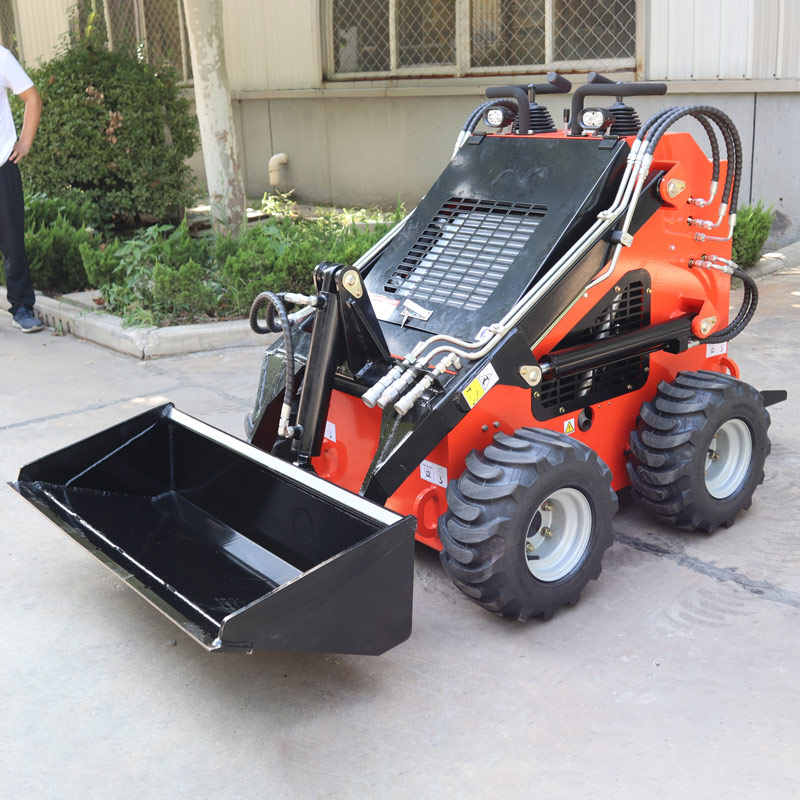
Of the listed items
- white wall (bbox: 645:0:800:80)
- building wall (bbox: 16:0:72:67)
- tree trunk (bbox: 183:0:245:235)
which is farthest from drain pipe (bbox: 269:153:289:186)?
white wall (bbox: 645:0:800:80)

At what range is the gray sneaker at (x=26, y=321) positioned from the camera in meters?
6.66

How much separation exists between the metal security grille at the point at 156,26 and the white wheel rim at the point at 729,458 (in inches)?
439

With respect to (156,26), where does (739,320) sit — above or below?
below

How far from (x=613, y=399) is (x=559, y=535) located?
2.04 feet

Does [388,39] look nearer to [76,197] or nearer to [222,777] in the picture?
[76,197]

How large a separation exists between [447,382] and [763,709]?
1.27m

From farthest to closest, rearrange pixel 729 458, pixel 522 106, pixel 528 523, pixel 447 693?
pixel 522 106, pixel 729 458, pixel 528 523, pixel 447 693

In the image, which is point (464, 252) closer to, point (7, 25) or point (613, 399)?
point (613, 399)

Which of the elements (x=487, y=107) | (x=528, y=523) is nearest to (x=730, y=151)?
(x=487, y=107)

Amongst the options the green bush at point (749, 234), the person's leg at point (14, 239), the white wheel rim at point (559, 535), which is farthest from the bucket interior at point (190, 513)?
the green bush at point (749, 234)

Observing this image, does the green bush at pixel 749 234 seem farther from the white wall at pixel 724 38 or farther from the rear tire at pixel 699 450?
the rear tire at pixel 699 450

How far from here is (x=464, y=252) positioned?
11.7 feet

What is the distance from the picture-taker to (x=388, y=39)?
10383 mm

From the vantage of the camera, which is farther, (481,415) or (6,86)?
(6,86)
